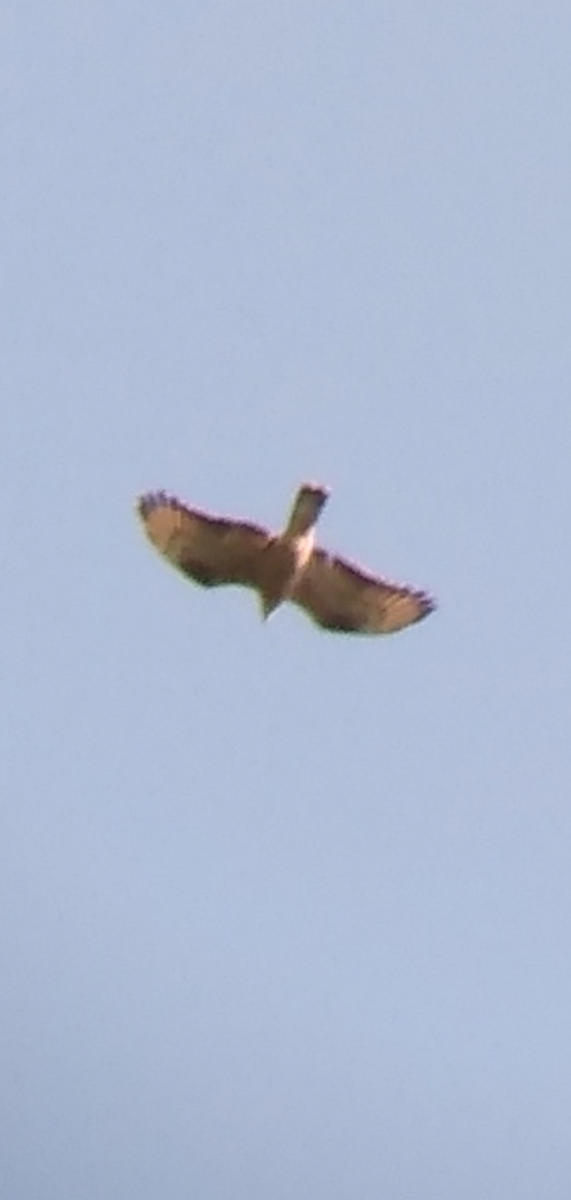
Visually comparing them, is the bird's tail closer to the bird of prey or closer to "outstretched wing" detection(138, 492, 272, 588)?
the bird of prey

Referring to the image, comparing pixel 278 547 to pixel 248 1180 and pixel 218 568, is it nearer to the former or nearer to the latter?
pixel 218 568

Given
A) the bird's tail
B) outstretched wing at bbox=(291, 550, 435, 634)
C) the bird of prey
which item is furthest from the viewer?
outstretched wing at bbox=(291, 550, 435, 634)

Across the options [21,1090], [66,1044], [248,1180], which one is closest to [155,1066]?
[66,1044]

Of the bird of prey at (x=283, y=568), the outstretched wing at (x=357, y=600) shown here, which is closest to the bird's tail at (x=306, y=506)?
the bird of prey at (x=283, y=568)

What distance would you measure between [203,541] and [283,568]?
0.71 metres

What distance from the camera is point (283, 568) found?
18.4 meters

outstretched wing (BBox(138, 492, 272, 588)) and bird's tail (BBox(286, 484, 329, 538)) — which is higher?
bird's tail (BBox(286, 484, 329, 538))

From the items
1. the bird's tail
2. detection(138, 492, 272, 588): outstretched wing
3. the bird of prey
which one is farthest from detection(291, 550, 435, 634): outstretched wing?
the bird's tail

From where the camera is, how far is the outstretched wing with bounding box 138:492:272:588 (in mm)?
18406

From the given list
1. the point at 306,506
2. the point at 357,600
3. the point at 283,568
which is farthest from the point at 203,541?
the point at 357,600

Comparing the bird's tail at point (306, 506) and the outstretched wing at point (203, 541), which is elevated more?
the bird's tail at point (306, 506)

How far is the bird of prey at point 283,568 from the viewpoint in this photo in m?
18.3

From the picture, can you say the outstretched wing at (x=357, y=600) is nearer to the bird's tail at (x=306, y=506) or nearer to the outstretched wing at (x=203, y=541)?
the outstretched wing at (x=203, y=541)

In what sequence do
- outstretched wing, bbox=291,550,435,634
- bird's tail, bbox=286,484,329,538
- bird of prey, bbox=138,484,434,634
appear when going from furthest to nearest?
outstretched wing, bbox=291,550,435,634
bird of prey, bbox=138,484,434,634
bird's tail, bbox=286,484,329,538
